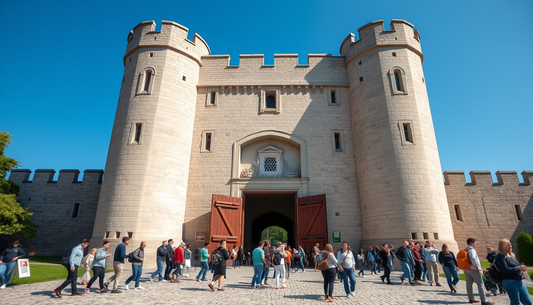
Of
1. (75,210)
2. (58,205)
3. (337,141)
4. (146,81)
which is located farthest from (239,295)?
(58,205)

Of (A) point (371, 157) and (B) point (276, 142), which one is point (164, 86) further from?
(A) point (371, 157)

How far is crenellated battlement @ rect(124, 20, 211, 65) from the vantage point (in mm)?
Answer: 17172

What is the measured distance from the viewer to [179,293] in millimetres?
7324

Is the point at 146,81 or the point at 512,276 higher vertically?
the point at 146,81

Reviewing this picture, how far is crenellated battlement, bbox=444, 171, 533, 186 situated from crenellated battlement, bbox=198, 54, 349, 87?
912 cm

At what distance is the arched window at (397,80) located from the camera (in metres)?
16.1

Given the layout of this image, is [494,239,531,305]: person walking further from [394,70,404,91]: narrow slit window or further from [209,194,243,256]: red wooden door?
[394,70,404,91]: narrow slit window

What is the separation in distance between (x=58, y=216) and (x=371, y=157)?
19.8 m

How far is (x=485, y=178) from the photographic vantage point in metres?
18.3

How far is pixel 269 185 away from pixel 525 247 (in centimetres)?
1495

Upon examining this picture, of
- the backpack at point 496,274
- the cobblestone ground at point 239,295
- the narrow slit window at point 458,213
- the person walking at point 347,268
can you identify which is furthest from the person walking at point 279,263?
the narrow slit window at point 458,213

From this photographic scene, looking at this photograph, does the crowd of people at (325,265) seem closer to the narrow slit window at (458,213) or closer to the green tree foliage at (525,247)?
the narrow slit window at (458,213)

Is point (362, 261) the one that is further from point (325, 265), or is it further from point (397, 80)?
point (397, 80)

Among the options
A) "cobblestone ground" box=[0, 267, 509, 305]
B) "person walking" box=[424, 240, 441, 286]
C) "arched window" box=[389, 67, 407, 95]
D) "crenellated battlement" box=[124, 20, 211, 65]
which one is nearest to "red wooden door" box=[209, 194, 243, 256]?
"cobblestone ground" box=[0, 267, 509, 305]
